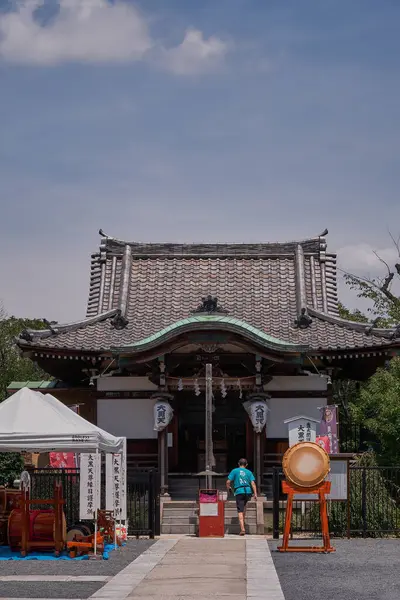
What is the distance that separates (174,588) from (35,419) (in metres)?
4.53

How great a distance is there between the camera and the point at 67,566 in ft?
48.8

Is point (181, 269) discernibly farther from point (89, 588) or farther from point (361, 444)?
point (89, 588)

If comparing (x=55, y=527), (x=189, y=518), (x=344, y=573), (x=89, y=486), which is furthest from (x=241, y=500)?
(x=344, y=573)

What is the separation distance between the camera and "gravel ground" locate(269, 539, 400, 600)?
11.9 m

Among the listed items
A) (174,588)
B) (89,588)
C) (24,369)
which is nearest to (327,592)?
(174,588)

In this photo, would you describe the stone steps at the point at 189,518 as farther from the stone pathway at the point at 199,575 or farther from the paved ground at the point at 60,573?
the paved ground at the point at 60,573

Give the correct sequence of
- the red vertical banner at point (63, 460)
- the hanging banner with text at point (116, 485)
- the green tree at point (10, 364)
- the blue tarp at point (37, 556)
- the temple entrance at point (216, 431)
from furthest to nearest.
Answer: the green tree at point (10, 364) < the temple entrance at point (216, 431) < the red vertical banner at point (63, 460) < the hanging banner with text at point (116, 485) < the blue tarp at point (37, 556)

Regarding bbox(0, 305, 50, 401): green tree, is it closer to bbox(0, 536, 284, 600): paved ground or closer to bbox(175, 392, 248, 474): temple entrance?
bbox(175, 392, 248, 474): temple entrance

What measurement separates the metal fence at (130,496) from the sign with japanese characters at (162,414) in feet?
7.99

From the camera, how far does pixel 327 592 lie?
12031 millimetres

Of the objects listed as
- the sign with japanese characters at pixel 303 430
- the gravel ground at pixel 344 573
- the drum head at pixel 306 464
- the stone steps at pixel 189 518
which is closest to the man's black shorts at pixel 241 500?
the stone steps at pixel 189 518

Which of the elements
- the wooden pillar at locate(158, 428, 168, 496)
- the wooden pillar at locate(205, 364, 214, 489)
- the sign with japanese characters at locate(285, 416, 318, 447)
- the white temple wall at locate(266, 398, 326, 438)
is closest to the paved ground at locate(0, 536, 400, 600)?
the wooden pillar at locate(205, 364, 214, 489)

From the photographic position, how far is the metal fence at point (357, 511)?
20625 millimetres

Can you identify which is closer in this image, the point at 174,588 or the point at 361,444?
the point at 174,588
